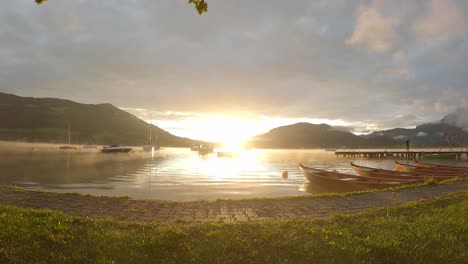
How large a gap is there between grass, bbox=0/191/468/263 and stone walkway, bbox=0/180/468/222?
2411 millimetres

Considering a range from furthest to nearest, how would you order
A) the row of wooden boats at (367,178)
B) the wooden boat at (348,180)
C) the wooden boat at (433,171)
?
the wooden boat at (433,171) < the row of wooden boats at (367,178) < the wooden boat at (348,180)

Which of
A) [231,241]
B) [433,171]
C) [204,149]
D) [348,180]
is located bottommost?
[348,180]

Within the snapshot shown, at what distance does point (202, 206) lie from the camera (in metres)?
13.0

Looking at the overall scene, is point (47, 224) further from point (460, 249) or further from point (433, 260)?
point (460, 249)

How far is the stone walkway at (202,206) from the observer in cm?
1101

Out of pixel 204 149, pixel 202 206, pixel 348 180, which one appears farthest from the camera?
pixel 204 149

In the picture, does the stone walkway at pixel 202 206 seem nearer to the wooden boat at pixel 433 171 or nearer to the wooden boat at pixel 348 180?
the wooden boat at pixel 348 180

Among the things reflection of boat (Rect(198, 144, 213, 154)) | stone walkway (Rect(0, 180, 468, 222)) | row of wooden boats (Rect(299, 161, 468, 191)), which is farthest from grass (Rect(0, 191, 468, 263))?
reflection of boat (Rect(198, 144, 213, 154))

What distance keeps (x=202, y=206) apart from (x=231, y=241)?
622 centimetres

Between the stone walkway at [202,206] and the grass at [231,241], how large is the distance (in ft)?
7.91

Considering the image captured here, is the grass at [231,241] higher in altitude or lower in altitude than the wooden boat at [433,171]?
higher

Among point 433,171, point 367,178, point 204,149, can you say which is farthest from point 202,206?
point 204,149

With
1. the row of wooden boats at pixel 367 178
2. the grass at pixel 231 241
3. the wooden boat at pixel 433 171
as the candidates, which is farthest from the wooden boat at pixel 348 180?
the grass at pixel 231 241

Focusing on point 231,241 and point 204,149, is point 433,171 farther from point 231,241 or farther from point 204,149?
point 204,149
